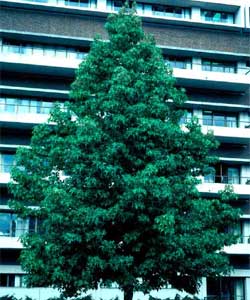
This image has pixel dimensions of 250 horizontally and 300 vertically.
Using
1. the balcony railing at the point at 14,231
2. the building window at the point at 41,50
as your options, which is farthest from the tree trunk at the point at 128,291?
the building window at the point at 41,50

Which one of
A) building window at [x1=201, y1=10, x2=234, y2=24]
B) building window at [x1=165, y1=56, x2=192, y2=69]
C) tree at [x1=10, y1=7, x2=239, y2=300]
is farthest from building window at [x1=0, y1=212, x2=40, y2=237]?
building window at [x1=201, y1=10, x2=234, y2=24]

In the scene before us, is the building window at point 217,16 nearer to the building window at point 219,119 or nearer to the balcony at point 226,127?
the building window at point 219,119

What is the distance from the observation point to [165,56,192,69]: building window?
35406 millimetres

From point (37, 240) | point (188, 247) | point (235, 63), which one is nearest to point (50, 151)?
point (37, 240)

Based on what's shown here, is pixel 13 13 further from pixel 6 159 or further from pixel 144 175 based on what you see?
pixel 144 175

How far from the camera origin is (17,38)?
32906mm

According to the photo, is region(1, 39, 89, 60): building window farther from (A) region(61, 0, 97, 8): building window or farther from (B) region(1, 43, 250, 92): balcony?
(A) region(61, 0, 97, 8): building window

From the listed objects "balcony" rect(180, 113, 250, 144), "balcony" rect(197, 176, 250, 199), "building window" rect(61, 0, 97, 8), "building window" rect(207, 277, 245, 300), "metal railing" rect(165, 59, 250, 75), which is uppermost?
"building window" rect(61, 0, 97, 8)

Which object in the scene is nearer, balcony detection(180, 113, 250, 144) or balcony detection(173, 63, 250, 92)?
balcony detection(180, 113, 250, 144)

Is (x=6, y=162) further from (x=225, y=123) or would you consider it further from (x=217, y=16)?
(x=217, y=16)

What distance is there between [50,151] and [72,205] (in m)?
2.31

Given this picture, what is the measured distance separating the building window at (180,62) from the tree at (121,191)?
56.2ft

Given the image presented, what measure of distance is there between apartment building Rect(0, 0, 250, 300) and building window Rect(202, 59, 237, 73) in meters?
0.07

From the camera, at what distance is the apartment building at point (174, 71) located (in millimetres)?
30594
